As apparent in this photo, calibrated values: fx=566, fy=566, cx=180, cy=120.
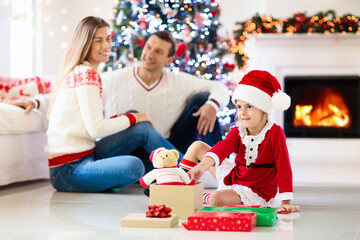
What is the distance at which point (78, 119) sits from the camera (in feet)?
9.84

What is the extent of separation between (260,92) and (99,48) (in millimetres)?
1082

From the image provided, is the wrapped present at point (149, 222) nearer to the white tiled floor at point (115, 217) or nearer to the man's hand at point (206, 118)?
the white tiled floor at point (115, 217)

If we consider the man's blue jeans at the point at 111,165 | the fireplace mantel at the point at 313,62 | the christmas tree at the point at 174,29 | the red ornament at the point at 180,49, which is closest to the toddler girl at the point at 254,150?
the man's blue jeans at the point at 111,165

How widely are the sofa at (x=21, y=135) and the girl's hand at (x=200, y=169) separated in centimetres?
144

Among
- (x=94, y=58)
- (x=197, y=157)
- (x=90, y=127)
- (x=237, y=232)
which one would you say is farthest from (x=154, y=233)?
(x=94, y=58)

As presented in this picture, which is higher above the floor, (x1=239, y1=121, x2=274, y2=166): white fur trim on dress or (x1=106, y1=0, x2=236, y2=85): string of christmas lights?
(x1=106, y1=0, x2=236, y2=85): string of christmas lights

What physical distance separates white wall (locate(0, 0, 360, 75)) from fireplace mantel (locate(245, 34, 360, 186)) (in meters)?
0.31

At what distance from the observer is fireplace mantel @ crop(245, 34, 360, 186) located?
215 inches

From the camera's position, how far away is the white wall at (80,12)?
18.2ft

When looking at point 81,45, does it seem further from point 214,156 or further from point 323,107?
point 323,107

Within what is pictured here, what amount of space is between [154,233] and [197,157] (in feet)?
2.20

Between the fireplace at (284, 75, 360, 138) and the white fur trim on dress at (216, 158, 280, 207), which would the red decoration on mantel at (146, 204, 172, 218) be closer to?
the white fur trim on dress at (216, 158, 280, 207)

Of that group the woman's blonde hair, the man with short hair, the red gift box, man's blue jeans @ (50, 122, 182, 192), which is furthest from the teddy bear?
the man with short hair

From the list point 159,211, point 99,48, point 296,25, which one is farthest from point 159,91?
point 296,25
